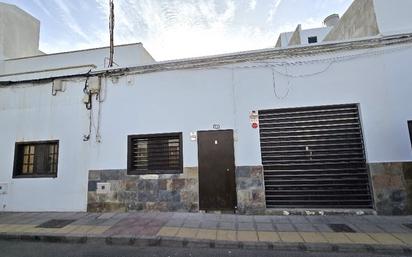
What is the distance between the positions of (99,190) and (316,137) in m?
6.43

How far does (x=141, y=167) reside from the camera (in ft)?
24.6

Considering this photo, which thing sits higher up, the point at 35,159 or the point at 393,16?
the point at 393,16

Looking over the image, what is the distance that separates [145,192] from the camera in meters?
7.17

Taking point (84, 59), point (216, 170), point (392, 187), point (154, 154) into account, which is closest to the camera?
point (392, 187)

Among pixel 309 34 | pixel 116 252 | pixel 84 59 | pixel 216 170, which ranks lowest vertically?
pixel 116 252

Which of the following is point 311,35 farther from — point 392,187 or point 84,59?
point 392,187

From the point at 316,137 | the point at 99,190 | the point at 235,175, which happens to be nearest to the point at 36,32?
the point at 99,190

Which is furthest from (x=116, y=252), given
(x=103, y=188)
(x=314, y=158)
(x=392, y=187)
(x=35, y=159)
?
(x=392, y=187)

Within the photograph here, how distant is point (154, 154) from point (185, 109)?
166cm

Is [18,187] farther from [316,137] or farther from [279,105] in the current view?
[316,137]

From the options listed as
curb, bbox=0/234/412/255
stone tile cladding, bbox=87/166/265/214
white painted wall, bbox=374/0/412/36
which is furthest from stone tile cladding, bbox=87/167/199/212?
white painted wall, bbox=374/0/412/36

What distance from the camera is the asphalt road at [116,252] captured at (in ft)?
14.1

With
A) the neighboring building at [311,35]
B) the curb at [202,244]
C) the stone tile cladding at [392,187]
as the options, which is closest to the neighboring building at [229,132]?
the stone tile cladding at [392,187]

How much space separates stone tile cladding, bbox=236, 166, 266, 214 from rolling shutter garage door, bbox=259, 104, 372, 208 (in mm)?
208
